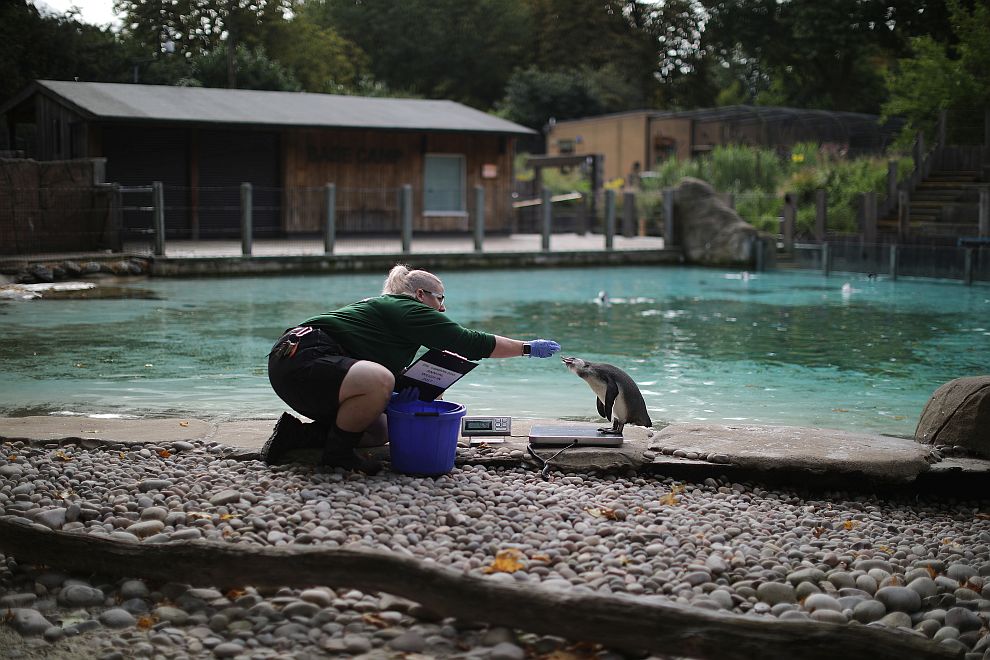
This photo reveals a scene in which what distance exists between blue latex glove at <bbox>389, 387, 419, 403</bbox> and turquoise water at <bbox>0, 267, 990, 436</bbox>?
2.70 m

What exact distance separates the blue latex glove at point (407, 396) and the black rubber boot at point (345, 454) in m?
0.25

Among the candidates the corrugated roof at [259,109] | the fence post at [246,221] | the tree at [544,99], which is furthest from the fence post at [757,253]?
the tree at [544,99]

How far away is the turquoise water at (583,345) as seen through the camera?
8.71 meters

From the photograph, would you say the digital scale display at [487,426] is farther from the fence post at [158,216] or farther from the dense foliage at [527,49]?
the dense foliage at [527,49]

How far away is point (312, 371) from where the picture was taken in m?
5.47

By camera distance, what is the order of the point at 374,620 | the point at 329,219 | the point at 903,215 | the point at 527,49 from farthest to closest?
1. the point at 527,49
2. the point at 903,215
3. the point at 329,219
4. the point at 374,620

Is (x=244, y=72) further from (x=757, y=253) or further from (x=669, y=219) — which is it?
(x=757, y=253)

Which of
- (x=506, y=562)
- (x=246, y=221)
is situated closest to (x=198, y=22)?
(x=246, y=221)

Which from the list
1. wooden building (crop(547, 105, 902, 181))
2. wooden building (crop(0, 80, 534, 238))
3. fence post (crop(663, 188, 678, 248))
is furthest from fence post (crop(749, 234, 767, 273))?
wooden building (crop(547, 105, 902, 181))

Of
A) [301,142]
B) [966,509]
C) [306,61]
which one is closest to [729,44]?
[306,61]

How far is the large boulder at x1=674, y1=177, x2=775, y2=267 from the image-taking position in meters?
23.3

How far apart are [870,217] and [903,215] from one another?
0.80m

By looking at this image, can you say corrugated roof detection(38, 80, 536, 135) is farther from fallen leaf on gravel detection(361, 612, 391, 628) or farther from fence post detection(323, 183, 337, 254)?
fallen leaf on gravel detection(361, 612, 391, 628)

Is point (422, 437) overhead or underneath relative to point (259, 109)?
underneath
